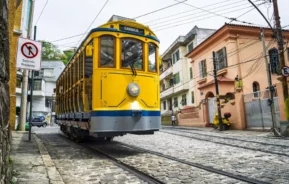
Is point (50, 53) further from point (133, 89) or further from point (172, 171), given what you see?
point (172, 171)

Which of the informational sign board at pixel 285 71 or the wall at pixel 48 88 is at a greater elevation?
the wall at pixel 48 88

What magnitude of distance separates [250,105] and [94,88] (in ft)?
43.4

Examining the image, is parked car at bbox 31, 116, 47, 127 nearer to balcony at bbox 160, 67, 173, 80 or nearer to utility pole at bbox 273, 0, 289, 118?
balcony at bbox 160, 67, 173, 80

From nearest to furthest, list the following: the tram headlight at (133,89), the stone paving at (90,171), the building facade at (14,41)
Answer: the stone paving at (90,171), the tram headlight at (133,89), the building facade at (14,41)

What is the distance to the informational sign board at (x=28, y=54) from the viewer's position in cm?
800

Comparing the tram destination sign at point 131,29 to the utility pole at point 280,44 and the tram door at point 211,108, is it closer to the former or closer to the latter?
the utility pole at point 280,44

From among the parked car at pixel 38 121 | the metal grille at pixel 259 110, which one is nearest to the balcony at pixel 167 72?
the metal grille at pixel 259 110

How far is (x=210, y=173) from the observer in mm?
5055

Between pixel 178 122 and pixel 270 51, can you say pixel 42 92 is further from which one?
pixel 270 51

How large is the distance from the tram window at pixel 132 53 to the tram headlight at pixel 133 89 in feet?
2.04

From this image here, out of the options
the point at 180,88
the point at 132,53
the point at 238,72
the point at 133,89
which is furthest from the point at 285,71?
the point at 180,88

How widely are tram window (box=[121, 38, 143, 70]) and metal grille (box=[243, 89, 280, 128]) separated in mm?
10438

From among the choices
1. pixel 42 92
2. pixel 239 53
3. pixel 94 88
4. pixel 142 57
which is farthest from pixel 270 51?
pixel 42 92

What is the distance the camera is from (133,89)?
7297 millimetres
